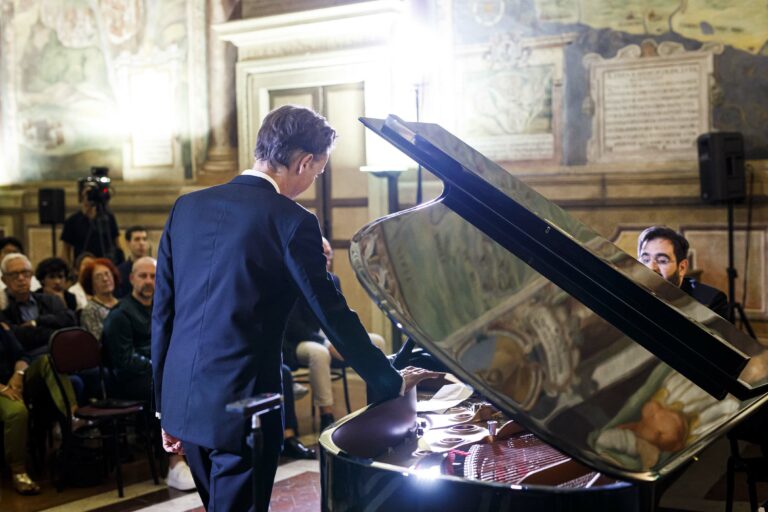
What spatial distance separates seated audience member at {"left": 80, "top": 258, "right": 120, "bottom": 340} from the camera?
17.8 ft

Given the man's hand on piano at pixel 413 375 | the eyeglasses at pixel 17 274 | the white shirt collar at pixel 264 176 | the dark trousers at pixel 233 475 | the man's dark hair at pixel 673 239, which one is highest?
the white shirt collar at pixel 264 176

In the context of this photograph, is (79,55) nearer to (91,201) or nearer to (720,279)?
(91,201)

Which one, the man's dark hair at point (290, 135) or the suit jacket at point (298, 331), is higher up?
the man's dark hair at point (290, 135)

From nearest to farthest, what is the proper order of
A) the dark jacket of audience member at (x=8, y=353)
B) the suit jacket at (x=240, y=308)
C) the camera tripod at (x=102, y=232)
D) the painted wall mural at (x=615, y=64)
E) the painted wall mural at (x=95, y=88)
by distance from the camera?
the suit jacket at (x=240, y=308), the dark jacket of audience member at (x=8, y=353), the painted wall mural at (x=615, y=64), the camera tripod at (x=102, y=232), the painted wall mural at (x=95, y=88)

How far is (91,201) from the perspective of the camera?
7.94 metres

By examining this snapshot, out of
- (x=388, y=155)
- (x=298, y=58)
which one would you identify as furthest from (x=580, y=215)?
(x=298, y=58)

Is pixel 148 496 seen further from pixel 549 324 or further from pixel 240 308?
pixel 549 324

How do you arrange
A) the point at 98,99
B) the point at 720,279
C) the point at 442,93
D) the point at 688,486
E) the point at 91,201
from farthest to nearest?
the point at 98,99
the point at 91,201
the point at 442,93
the point at 720,279
the point at 688,486

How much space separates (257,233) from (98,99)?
776cm

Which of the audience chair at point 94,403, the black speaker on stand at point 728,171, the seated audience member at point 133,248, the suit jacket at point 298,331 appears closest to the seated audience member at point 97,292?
the audience chair at point 94,403

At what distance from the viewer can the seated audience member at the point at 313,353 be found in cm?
555

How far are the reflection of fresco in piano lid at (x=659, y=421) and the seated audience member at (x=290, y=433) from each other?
317cm

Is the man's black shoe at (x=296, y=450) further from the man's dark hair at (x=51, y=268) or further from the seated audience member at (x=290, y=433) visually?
the man's dark hair at (x=51, y=268)

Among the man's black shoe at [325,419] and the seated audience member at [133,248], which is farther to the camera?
the seated audience member at [133,248]
